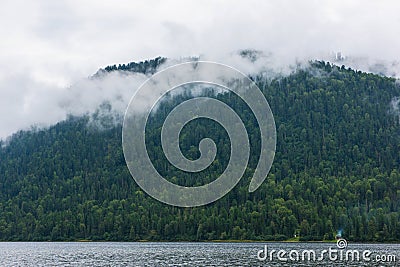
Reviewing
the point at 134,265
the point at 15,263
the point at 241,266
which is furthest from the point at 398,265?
the point at 15,263

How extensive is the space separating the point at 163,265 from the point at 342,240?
332ft

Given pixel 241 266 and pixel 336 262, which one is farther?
pixel 336 262

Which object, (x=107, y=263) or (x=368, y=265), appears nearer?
(x=368, y=265)

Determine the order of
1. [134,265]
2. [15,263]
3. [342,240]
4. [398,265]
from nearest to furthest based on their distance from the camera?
[398,265]
[134,265]
[15,263]
[342,240]

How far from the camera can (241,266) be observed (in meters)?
104

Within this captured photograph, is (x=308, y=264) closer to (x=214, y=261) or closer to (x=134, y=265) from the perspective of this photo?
(x=214, y=261)

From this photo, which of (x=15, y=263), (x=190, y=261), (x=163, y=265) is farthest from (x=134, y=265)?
(x=15, y=263)

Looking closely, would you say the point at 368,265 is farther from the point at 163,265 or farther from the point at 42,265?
the point at 42,265

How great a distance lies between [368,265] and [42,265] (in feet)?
169

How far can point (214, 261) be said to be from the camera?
Answer: 11650 centimetres

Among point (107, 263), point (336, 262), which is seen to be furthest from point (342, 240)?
point (107, 263)

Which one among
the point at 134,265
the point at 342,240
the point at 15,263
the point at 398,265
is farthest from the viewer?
the point at 342,240

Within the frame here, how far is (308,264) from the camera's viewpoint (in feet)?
348

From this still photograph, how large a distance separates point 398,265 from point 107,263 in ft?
152
